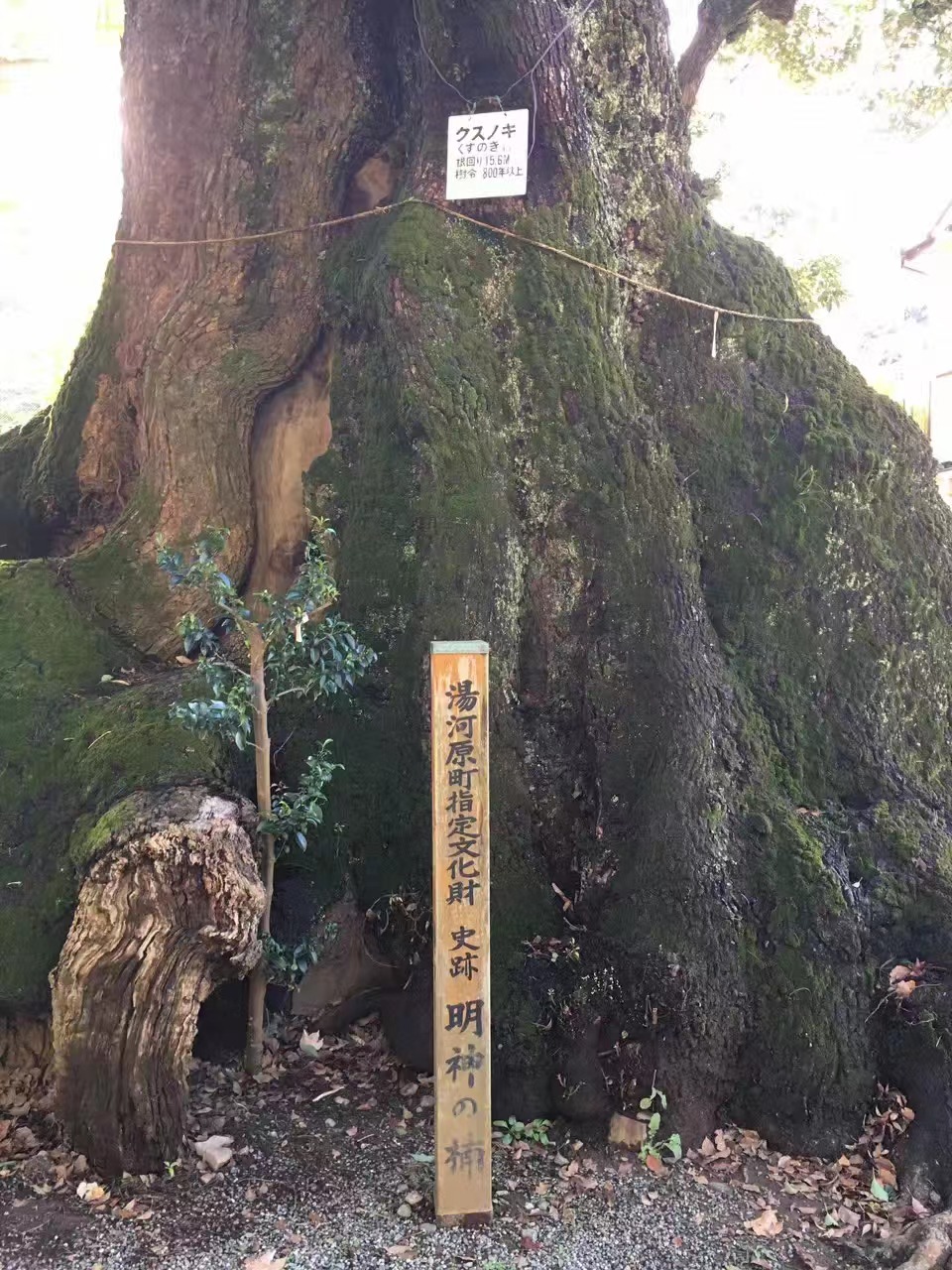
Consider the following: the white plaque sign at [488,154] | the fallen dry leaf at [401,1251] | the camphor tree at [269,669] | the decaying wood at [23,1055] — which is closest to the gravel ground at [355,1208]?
the fallen dry leaf at [401,1251]

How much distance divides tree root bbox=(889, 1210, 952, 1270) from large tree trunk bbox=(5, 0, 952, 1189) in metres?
0.51

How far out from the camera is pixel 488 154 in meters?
4.12

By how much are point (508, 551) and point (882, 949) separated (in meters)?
2.25

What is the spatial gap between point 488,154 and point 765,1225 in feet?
14.3

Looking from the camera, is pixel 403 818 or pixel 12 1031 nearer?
pixel 12 1031

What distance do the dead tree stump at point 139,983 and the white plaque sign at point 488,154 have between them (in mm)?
3032

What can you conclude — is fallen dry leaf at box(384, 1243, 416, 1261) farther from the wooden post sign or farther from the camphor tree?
the camphor tree

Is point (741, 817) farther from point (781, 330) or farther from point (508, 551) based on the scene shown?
point (781, 330)

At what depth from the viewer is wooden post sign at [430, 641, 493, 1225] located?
2.92m

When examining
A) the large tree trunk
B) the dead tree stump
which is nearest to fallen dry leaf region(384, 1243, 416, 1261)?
the large tree trunk

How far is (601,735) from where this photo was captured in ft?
12.9

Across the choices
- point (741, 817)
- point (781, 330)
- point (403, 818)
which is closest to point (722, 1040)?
point (741, 817)

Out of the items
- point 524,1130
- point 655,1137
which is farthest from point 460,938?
point 655,1137

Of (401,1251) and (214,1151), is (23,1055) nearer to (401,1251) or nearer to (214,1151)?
(214,1151)
